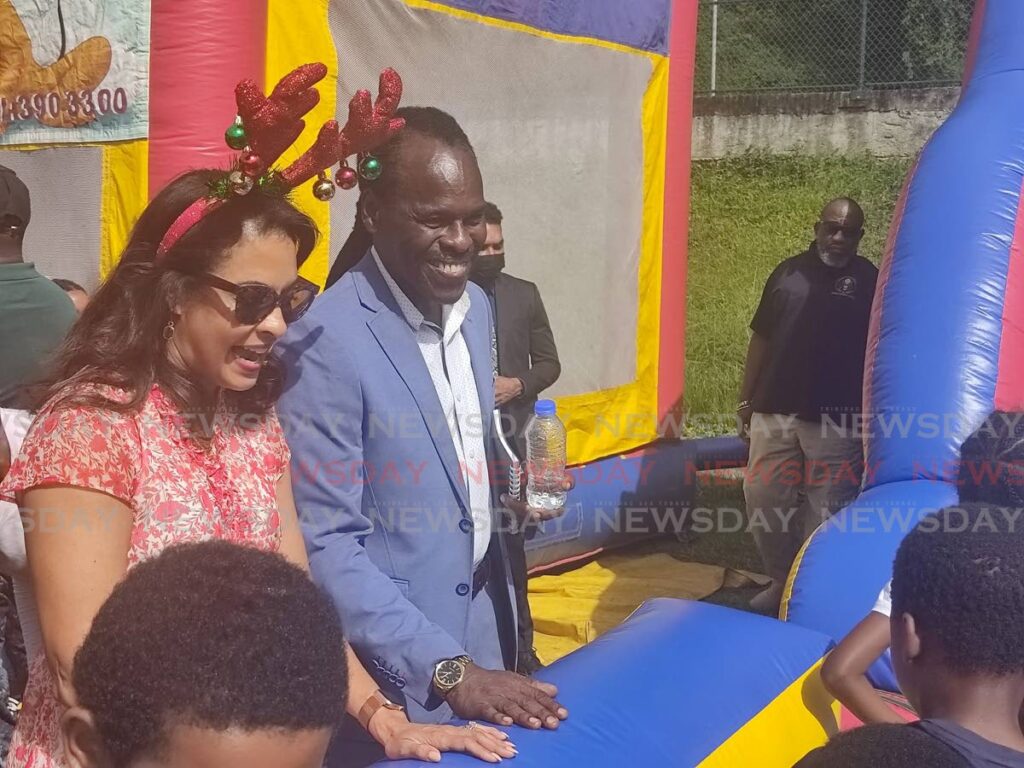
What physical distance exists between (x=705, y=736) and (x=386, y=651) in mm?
654

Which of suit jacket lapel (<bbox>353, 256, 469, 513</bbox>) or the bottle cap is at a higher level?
suit jacket lapel (<bbox>353, 256, 469, 513</bbox>)

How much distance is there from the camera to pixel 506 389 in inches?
182

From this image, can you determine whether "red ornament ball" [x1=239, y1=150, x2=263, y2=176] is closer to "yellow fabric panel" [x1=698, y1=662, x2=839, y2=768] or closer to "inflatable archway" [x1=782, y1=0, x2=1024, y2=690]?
"yellow fabric panel" [x1=698, y1=662, x2=839, y2=768]

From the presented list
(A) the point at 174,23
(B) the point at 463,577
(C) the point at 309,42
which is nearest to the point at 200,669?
(B) the point at 463,577

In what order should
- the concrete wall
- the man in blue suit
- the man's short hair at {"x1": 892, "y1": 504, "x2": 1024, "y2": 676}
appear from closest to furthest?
1. the man's short hair at {"x1": 892, "y1": 504, "x2": 1024, "y2": 676}
2. the man in blue suit
3. the concrete wall

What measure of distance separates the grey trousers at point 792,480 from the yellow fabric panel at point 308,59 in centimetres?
232

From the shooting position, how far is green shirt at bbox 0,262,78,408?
3.15m

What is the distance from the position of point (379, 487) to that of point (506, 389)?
238 centimetres

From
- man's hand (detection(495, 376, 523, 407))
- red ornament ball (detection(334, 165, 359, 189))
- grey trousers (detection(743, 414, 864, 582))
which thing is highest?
red ornament ball (detection(334, 165, 359, 189))

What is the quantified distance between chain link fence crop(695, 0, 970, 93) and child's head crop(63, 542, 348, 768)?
12.1 m

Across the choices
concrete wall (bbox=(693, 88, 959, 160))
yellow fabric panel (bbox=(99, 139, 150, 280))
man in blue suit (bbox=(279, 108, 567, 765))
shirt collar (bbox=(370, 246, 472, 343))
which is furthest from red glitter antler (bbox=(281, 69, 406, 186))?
concrete wall (bbox=(693, 88, 959, 160))

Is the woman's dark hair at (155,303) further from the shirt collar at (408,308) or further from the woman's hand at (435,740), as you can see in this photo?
the woman's hand at (435,740)

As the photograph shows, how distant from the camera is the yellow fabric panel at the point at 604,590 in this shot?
5.16m

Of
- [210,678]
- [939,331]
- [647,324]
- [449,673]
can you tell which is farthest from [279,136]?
[647,324]
